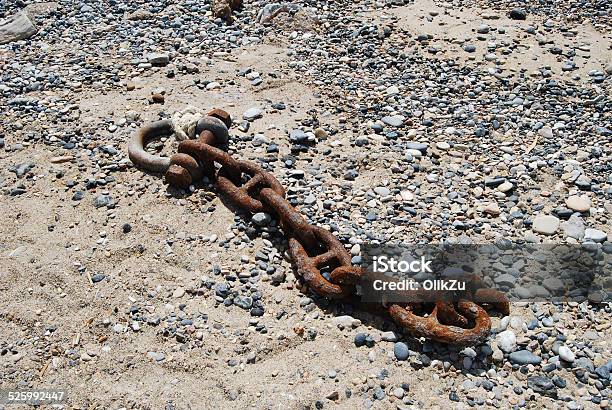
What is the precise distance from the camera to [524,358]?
3.86m

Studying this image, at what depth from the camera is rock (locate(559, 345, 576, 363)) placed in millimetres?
3832

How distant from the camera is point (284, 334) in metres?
4.06

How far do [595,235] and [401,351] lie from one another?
173cm

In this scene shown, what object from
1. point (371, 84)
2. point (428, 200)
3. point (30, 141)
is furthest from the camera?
point (371, 84)

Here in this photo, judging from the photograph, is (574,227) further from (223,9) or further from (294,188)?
(223,9)

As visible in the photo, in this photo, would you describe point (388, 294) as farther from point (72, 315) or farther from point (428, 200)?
point (72, 315)

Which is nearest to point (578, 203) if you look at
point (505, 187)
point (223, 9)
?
point (505, 187)

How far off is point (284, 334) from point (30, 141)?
10.2ft

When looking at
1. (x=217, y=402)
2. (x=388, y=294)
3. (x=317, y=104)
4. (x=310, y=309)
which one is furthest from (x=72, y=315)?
(x=317, y=104)

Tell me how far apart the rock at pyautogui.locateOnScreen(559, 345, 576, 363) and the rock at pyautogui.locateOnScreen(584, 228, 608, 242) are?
1.06m

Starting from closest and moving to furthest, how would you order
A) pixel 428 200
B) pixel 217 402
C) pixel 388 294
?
pixel 217 402 < pixel 388 294 < pixel 428 200

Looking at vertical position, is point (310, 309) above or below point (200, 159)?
below

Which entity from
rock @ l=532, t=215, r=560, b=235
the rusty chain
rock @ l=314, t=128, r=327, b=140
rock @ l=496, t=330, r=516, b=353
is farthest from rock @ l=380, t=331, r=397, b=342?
rock @ l=314, t=128, r=327, b=140

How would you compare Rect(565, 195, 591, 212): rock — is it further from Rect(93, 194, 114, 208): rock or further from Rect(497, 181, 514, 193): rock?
Rect(93, 194, 114, 208): rock
